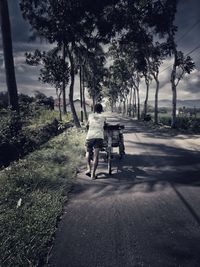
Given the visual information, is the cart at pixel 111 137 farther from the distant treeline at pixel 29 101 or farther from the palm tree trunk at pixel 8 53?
the distant treeline at pixel 29 101

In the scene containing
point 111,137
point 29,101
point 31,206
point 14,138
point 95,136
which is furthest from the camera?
point 29,101

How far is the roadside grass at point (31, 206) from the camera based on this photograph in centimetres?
407

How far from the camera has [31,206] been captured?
5.91 metres

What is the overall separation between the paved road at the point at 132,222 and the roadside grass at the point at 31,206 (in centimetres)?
23

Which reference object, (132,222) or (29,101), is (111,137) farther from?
(29,101)

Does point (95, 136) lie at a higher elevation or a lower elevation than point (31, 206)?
higher

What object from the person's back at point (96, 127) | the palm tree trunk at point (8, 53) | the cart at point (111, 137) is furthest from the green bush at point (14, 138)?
the person's back at point (96, 127)

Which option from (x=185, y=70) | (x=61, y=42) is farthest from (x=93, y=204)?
(x=185, y=70)

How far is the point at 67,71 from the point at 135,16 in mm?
8365

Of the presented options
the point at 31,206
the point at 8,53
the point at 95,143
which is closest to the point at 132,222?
the point at 31,206

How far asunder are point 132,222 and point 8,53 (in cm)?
1236

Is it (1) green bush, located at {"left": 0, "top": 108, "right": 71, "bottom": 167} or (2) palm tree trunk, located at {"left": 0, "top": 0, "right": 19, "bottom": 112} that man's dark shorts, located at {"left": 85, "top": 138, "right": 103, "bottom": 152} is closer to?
(1) green bush, located at {"left": 0, "top": 108, "right": 71, "bottom": 167}

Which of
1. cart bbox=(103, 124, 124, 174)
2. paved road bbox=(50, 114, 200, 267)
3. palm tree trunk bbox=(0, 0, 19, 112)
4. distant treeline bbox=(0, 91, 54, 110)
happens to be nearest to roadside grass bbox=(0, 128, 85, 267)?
paved road bbox=(50, 114, 200, 267)

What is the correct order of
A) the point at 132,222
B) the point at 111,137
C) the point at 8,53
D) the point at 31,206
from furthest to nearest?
the point at 8,53 → the point at 111,137 → the point at 31,206 → the point at 132,222
